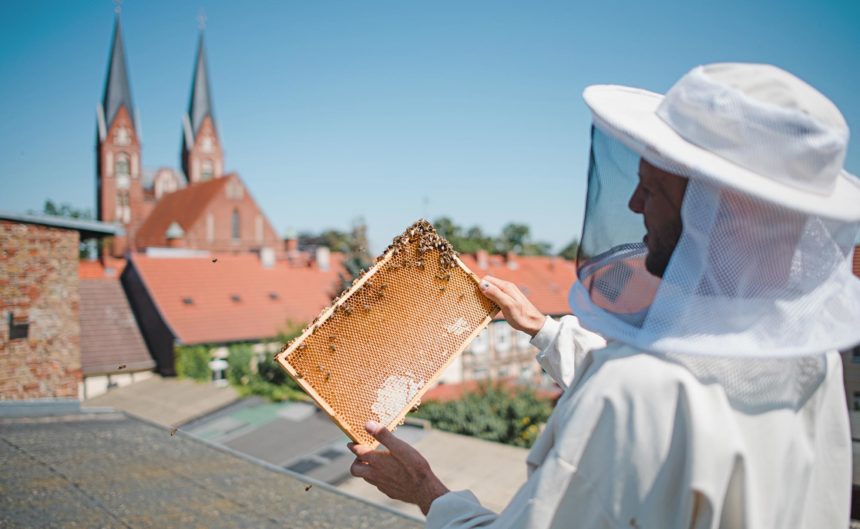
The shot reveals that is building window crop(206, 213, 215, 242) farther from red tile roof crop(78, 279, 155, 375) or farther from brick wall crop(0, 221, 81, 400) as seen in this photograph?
brick wall crop(0, 221, 81, 400)

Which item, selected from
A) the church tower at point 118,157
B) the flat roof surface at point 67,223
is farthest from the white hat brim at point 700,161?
the church tower at point 118,157

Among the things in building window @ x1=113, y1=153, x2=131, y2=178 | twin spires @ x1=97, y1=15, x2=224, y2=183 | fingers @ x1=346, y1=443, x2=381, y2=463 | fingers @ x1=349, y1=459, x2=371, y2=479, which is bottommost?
fingers @ x1=349, y1=459, x2=371, y2=479

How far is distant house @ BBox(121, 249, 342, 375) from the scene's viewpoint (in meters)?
27.7

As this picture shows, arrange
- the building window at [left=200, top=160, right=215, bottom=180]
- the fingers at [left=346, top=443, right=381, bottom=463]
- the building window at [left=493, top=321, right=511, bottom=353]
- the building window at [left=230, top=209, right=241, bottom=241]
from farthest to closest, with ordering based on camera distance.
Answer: the building window at [left=200, top=160, right=215, bottom=180] < the building window at [left=230, top=209, right=241, bottom=241] < the building window at [left=493, top=321, right=511, bottom=353] < the fingers at [left=346, top=443, right=381, bottom=463]

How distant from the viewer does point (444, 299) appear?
2.26 meters

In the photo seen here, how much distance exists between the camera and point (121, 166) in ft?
234

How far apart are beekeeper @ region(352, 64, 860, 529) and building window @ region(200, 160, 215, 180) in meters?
85.2

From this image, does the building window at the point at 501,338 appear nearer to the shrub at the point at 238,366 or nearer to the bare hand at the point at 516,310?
the shrub at the point at 238,366

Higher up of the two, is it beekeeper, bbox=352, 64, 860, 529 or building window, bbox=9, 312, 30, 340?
beekeeper, bbox=352, 64, 860, 529

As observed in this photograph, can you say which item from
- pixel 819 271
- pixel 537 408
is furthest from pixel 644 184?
pixel 537 408

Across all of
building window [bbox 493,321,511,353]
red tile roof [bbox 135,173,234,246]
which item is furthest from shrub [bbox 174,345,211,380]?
red tile roof [bbox 135,173,234,246]

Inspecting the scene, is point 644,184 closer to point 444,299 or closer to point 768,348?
point 768,348

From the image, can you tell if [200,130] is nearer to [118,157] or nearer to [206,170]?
[206,170]

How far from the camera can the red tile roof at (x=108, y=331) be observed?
82.7ft
